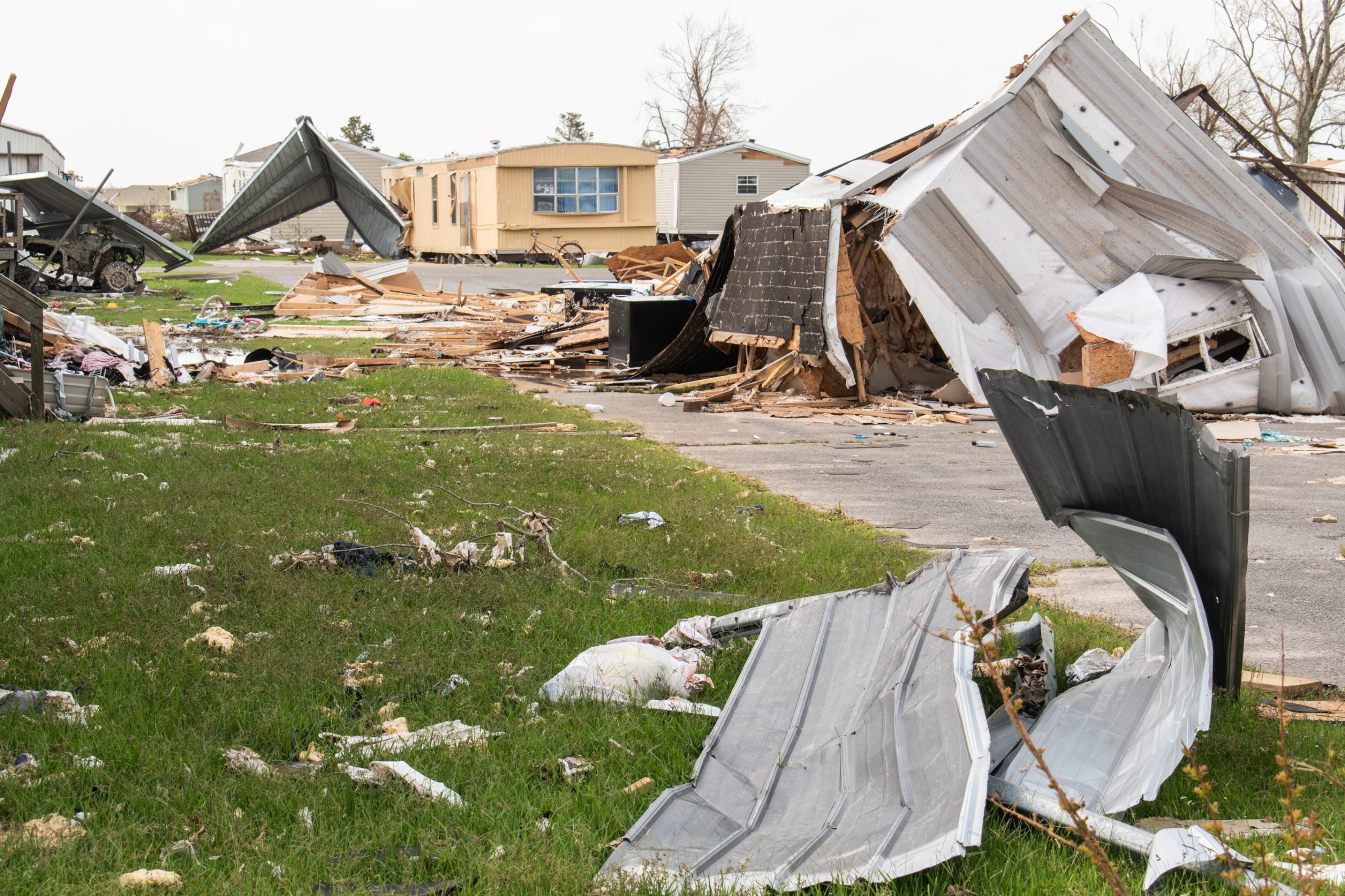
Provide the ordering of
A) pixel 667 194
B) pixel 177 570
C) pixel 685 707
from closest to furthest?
Answer: pixel 685 707 < pixel 177 570 < pixel 667 194

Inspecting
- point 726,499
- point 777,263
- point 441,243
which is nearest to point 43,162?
point 441,243

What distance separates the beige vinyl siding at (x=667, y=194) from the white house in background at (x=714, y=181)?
0.02 m

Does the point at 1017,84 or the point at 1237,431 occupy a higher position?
the point at 1017,84

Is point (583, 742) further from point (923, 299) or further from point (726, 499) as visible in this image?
point (923, 299)

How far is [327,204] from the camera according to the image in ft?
158

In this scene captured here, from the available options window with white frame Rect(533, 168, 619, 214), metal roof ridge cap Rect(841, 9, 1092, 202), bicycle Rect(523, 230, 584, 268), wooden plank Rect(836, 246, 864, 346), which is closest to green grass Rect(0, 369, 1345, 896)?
wooden plank Rect(836, 246, 864, 346)

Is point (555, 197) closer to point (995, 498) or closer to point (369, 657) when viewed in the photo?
point (995, 498)

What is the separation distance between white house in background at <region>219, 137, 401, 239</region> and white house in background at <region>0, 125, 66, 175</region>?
7.66 m

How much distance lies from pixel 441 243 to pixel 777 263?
106 ft

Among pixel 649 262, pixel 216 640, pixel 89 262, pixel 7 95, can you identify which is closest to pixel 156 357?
pixel 7 95

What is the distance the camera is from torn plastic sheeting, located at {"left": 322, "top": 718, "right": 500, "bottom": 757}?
348 centimetres

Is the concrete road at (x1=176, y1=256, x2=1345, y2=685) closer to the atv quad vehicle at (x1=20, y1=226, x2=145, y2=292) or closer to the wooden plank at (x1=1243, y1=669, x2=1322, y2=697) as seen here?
the wooden plank at (x1=1243, y1=669, x2=1322, y2=697)

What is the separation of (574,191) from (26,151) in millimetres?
26814

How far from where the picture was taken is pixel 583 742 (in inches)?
143
